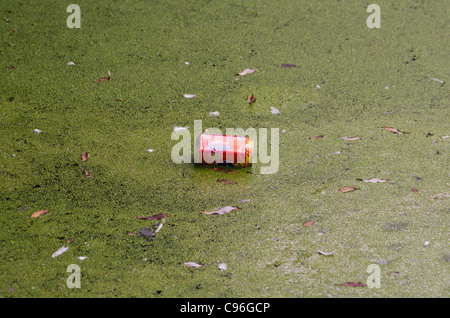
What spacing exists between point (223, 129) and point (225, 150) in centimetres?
28

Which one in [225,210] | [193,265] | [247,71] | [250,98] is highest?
[247,71]

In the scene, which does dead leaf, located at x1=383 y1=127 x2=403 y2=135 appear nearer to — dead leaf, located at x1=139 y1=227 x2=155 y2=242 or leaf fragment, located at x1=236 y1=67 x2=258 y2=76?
leaf fragment, located at x1=236 y1=67 x2=258 y2=76

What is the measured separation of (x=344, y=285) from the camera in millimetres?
1569

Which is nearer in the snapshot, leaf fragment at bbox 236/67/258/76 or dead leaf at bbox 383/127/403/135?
dead leaf at bbox 383/127/403/135

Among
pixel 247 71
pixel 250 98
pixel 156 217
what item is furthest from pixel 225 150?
pixel 247 71

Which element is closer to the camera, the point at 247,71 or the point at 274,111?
the point at 274,111

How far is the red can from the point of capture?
6.75ft

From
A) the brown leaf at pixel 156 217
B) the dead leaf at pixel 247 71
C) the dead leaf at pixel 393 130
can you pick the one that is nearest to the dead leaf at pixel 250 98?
the dead leaf at pixel 247 71

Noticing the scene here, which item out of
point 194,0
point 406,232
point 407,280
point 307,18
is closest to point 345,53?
point 307,18

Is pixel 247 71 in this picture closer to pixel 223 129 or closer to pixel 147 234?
pixel 223 129
